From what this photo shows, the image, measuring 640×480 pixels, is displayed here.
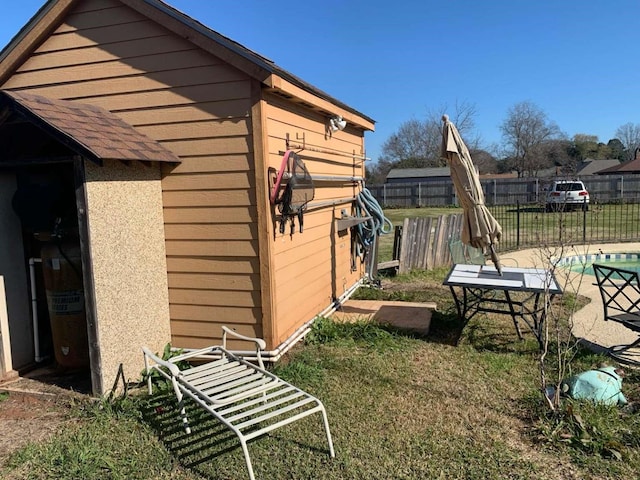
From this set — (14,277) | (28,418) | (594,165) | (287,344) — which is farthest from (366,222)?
(594,165)

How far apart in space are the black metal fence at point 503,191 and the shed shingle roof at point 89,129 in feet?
69.1

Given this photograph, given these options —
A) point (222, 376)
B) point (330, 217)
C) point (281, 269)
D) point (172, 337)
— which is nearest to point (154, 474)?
point (222, 376)

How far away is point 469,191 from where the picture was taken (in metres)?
4.97

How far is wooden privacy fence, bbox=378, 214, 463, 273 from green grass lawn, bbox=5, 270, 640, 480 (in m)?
5.06

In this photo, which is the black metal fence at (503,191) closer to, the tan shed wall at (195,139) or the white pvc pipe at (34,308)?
the tan shed wall at (195,139)

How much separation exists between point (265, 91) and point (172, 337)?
2576 mm

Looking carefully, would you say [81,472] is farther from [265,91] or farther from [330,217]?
[330,217]

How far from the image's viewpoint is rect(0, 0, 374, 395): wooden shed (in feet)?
13.6

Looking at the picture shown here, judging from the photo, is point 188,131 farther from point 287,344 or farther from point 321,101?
point 287,344

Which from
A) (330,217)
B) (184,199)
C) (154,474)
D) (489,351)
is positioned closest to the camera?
(154,474)

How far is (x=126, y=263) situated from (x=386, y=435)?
2.62 meters

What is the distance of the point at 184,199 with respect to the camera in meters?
4.56

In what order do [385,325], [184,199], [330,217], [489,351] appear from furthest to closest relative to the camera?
[330,217] < [385,325] < [489,351] < [184,199]

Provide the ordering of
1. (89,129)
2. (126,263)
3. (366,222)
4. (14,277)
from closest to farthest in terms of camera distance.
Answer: (89,129), (126,263), (14,277), (366,222)
